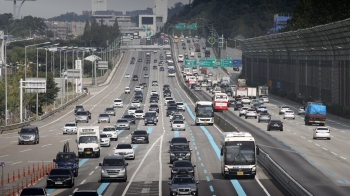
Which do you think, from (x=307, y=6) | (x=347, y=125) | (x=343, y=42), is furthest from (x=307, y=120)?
(x=307, y=6)

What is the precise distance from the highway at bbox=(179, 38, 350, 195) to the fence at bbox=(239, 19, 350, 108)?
10.9 meters

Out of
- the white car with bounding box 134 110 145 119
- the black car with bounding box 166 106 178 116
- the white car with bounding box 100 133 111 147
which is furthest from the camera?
the black car with bounding box 166 106 178 116

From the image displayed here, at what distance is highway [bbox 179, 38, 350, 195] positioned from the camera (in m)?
42.2

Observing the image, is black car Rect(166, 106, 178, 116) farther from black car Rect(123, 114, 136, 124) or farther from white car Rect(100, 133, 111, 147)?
white car Rect(100, 133, 111, 147)

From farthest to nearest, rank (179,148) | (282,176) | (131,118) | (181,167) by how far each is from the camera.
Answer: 1. (131,118)
2. (179,148)
3. (181,167)
4. (282,176)

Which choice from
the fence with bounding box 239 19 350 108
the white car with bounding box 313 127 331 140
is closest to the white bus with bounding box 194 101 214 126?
the fence with bounding box 239 19 350 108

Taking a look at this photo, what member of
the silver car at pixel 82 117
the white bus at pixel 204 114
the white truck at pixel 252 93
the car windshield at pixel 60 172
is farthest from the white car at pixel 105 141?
the white truck at pixel 252 93

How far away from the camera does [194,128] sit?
8938cm

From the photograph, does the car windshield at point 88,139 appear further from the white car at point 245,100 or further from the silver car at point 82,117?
the white car at point 245,100

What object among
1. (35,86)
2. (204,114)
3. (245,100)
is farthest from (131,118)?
(245,100)

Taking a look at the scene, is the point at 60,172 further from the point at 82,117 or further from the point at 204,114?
the point at 82,117

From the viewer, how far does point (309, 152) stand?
60.1 m

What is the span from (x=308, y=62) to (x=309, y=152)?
77.2 m

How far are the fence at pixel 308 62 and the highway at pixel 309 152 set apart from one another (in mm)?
10857
